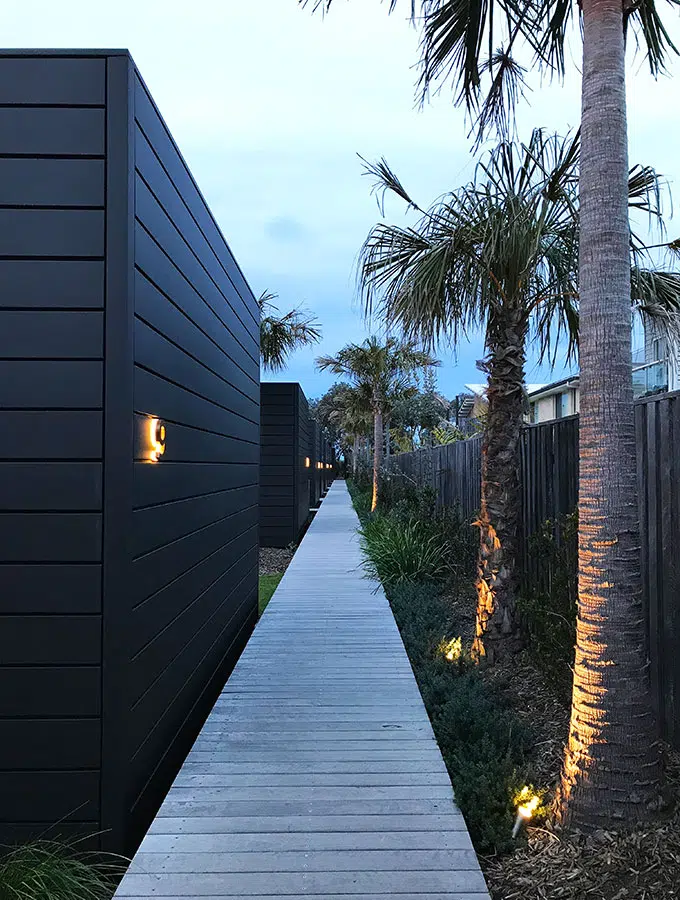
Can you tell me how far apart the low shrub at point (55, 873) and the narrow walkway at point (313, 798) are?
0.12m

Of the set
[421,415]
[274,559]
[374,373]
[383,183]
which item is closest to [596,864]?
[383,183]

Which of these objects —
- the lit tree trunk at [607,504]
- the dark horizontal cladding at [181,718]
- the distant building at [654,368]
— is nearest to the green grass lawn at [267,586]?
the dark horizontal cladding at [181,718]

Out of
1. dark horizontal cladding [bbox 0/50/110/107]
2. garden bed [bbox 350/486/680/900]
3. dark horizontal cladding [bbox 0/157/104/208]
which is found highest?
dark horizontal cladding [bbox 0/50/110/107]

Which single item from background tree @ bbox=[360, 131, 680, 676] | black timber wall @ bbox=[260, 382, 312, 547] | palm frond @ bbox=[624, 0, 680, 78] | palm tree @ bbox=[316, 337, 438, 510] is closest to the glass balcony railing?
palm tree @ bbox=[316, 337, 438, 510]

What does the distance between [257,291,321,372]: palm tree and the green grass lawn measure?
5.70m

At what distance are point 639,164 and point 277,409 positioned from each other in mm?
9511

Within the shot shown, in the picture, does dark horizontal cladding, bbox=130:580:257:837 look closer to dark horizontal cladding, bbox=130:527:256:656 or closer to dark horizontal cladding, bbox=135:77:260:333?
dark horizontal cladding, bbox=130:527:256:656

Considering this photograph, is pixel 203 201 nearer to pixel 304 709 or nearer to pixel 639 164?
pixel 639 164

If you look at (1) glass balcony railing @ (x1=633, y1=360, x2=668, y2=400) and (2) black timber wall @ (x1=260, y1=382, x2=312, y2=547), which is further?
(2) black timber wall @ (x1=260, y1=382, x2=312, y2=547)

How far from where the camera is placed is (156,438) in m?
2.94

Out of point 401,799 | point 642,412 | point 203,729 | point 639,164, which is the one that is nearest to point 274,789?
point 401,799

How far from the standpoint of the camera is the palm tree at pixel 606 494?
254 cm

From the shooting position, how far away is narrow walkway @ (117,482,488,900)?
2.42 metres

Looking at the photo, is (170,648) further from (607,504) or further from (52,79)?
(52,79)
